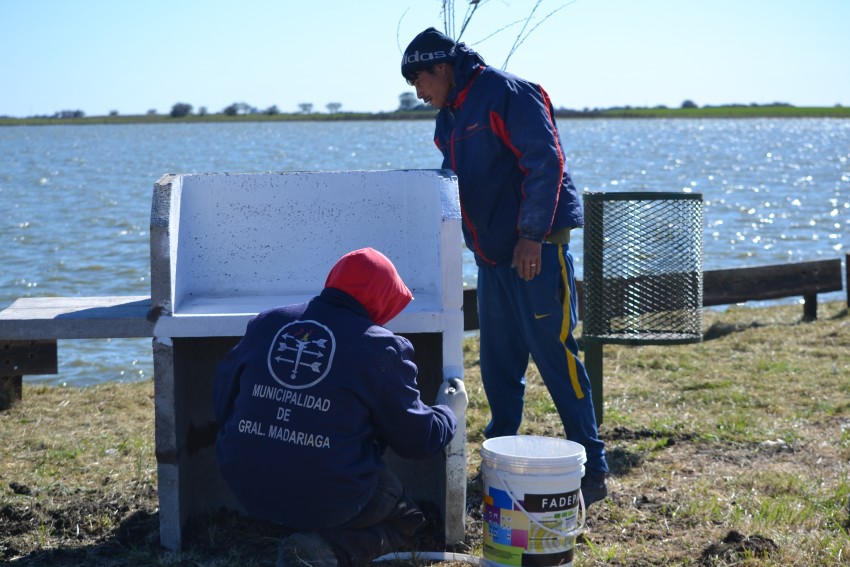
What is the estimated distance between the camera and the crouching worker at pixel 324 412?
347 centimetres

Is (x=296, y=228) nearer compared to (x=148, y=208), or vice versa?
(x=296, y=228)

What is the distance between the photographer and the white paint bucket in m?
3.75

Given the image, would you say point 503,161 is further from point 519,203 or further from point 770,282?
point 770,282

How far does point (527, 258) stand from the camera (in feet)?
15.0

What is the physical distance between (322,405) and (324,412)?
0.03 metres

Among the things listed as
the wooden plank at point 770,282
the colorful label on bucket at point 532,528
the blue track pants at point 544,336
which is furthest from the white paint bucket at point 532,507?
the wooden plank at point 770,282

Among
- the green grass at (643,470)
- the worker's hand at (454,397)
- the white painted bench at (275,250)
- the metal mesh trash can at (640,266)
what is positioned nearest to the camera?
the worker's hand at (454,397)

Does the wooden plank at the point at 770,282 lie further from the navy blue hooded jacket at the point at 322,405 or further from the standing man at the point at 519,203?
the navy blue hooded jacket at the point at 322,405

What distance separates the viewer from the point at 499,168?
→ 15.6 feet

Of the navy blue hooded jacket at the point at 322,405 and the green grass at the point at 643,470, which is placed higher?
the navy blue hooded jacket at the point at 322,405

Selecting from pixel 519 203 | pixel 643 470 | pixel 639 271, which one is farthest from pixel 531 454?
pixel 639 271

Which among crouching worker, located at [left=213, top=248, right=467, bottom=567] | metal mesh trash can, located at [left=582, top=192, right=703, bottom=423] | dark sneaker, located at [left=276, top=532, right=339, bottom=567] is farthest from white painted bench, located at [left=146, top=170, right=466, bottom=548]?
metal mesh trash can, located at [left=582, top=192, right=703, bottom=423]

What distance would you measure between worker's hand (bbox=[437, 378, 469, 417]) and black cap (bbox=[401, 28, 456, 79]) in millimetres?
1550

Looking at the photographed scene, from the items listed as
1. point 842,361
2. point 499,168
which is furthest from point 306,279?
point 842,361
